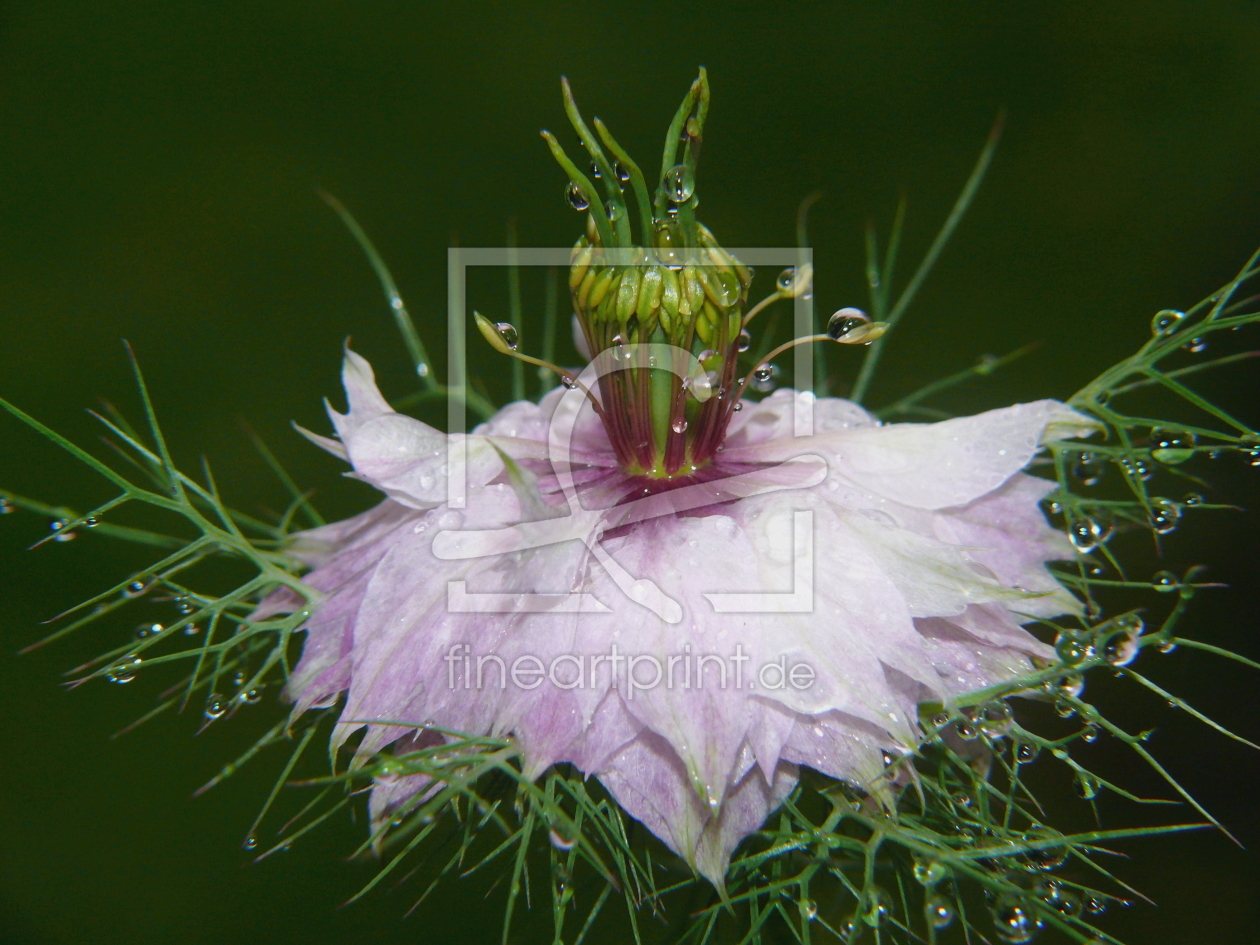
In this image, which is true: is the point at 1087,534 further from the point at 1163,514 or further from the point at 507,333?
the point at 507,333

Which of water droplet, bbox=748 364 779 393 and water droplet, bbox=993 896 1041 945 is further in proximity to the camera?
water droplet, bbox=748 364 779 393

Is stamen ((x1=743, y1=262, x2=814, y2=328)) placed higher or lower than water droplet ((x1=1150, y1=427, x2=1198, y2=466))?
higher

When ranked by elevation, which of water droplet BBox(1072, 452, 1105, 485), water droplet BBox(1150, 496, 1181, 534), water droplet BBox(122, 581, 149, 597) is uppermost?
water droplet BBox(1072, 452, 1105, 485)

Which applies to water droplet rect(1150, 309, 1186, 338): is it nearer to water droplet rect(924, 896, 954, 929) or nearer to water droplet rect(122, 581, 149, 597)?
water droplet rect(924, 896, 954, 929)

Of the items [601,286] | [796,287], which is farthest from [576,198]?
[796,287]

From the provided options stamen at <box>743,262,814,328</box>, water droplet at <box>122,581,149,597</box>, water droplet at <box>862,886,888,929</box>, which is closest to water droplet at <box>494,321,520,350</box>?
stamen at <box>743,262,814,328</box>

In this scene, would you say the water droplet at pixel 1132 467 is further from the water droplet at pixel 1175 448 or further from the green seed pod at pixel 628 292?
the green seed pod at pixel 628 292
